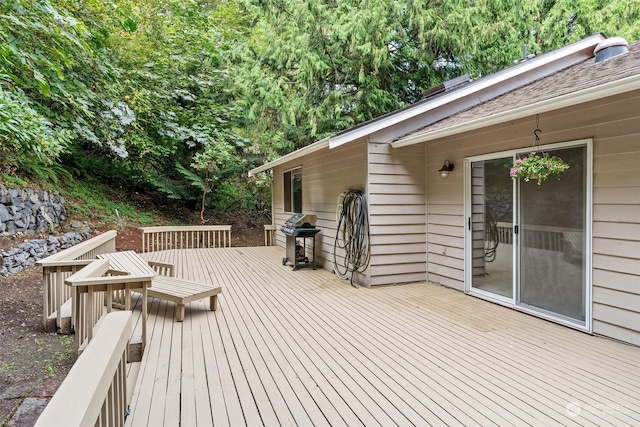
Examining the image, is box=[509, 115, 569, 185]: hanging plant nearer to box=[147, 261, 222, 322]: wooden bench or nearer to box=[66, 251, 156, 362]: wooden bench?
box=[147, 261, 222, 322]: wooden bench

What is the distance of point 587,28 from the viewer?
979 cm

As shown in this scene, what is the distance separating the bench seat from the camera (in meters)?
3.71

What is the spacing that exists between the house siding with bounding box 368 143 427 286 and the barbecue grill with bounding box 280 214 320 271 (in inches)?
65.1

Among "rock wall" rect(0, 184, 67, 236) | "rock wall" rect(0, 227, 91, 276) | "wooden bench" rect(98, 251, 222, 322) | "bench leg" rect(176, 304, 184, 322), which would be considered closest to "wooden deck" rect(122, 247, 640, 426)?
"bench leg" rect(176, 304, 184, 322)

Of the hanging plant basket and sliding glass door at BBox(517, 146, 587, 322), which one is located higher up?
the hanging plant basket

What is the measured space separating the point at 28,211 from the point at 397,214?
6326 millimetres

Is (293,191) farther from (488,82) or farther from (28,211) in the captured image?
(28,211)

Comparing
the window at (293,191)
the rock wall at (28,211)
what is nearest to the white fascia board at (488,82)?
the window at (293,191)

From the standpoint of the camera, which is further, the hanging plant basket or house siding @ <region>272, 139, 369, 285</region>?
house siding @ <region>272, 139, 369, 285</region>

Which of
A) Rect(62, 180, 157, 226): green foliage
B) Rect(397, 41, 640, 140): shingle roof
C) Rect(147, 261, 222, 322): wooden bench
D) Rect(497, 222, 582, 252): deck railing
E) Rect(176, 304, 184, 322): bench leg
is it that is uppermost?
Rect(397, 41, 640, 140): shingle roof

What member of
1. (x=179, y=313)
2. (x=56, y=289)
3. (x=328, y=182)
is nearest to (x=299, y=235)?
(x=328, y=182)

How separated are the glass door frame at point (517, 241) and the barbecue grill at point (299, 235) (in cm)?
272

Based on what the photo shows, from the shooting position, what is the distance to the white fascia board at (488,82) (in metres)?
4.97

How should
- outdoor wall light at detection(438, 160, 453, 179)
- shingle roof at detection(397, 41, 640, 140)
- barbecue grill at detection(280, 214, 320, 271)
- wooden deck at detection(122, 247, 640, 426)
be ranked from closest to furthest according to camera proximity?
1. wooden deck at detection(122, 247, 640, 426)
2. shingle roof at detection(397, 41, 640, 140)
3. outdoor wall light at detection(438, 160, 453, 179)
4. barbecue grill at detection(280, 214, 320, 271)
